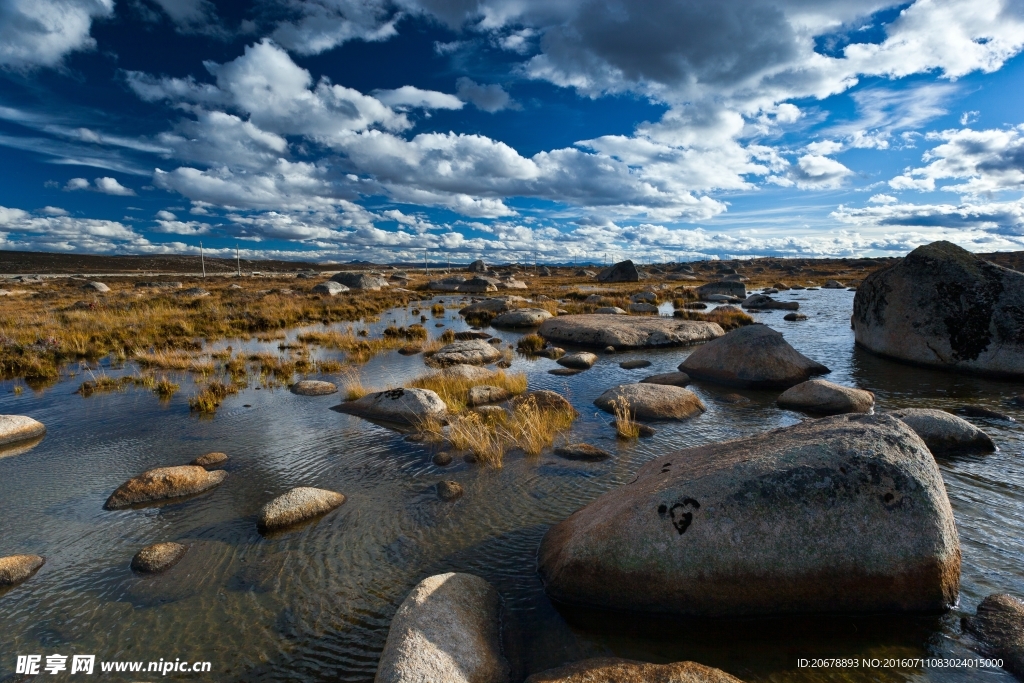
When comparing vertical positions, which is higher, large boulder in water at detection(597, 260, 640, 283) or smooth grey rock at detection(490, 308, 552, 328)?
large boulder in water at detection(597, 260, 640, 283)

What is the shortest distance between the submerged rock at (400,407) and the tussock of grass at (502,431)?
0.51 m

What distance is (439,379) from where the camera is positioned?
45.2 ft

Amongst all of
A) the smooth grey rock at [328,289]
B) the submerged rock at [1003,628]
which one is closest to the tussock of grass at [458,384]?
the submerged rock at [1003,628]

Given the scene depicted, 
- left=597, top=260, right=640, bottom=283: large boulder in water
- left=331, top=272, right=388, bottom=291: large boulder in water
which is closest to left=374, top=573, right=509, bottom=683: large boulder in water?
left=331, top=272, right=388, bottom=291: large boulder in water

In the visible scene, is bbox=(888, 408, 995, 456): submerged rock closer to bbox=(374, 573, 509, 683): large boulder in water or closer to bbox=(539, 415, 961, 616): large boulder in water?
bbox=(539, 415, 961, 616): large boulder in water

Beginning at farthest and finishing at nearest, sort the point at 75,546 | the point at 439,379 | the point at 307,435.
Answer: the point at 439,379
the point at 307,435
the point at 75,546

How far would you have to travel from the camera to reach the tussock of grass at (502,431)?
8.90 m

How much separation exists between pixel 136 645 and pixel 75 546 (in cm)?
259

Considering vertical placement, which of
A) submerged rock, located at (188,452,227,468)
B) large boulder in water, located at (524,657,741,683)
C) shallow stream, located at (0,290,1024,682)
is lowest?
shallow stream, located at (0,290,1024,682)

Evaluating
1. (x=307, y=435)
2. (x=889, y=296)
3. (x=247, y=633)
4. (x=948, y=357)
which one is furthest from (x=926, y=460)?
(x=889, y=296)

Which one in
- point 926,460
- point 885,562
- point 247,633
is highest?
point 926,460

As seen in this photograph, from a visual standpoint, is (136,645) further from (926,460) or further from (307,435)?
(926,460)

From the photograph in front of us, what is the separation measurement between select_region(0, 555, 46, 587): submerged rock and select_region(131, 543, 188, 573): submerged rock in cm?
107

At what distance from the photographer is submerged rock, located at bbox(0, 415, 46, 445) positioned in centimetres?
972
